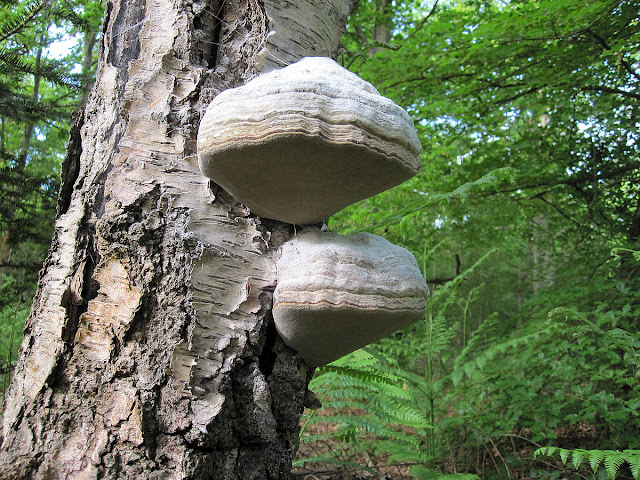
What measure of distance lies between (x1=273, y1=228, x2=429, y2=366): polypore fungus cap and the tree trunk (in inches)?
3.6

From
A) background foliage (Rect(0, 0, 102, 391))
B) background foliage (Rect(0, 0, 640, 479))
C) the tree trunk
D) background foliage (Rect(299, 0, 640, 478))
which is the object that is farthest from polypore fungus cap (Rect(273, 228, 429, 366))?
background foliage (Rect(0, 0, 102, 391))

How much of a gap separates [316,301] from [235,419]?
40 centimetres

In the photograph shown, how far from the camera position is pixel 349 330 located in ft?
4.25

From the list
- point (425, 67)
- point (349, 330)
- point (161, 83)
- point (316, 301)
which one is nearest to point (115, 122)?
point (161, 83)

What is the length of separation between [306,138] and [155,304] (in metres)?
0.64

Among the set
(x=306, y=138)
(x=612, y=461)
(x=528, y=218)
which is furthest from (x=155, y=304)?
(x=528, y=218)

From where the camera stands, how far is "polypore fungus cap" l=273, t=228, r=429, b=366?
1212 millimetres

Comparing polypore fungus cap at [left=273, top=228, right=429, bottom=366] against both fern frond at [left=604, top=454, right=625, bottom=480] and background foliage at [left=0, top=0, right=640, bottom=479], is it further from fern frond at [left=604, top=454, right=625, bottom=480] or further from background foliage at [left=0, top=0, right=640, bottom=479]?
fern frond at [left=604, top=454, right=625, bottom=480]

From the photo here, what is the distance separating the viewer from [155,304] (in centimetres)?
126

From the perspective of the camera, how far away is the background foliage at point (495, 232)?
2980mm

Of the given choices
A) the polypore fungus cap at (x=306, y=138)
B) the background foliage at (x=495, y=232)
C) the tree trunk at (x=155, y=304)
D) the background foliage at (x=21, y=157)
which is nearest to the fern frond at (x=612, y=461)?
the background foliage at (x=495, y=232)

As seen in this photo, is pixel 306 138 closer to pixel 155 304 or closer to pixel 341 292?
pixel 341 292

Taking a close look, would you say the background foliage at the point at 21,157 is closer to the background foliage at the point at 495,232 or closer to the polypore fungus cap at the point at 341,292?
the background foliage at the point at 495,232

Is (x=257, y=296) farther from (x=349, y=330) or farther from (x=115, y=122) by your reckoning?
(x=115, y=122)
